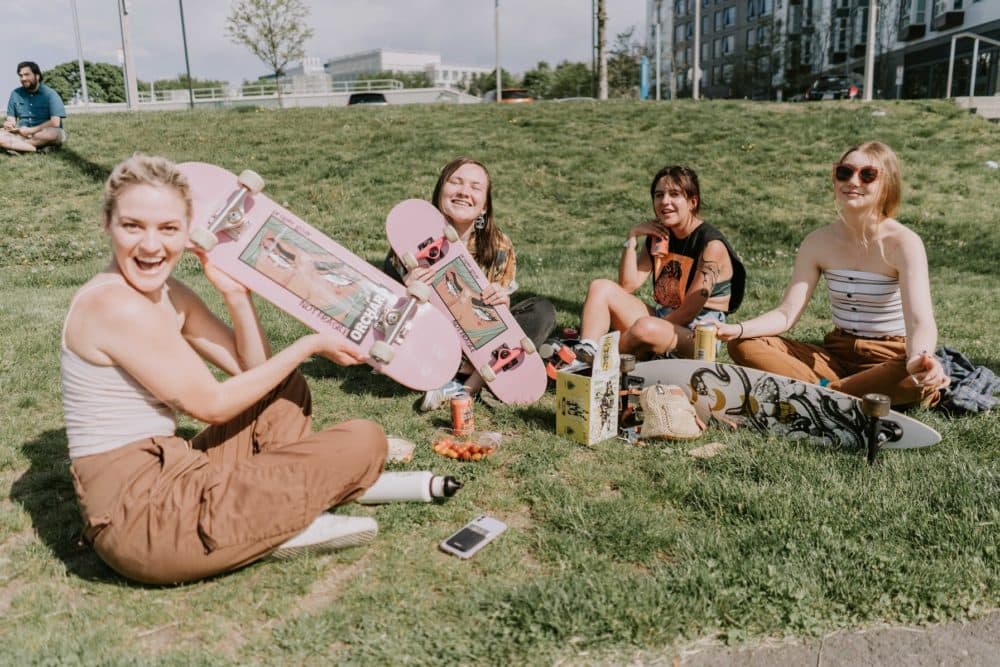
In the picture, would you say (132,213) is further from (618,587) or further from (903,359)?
(903,359)

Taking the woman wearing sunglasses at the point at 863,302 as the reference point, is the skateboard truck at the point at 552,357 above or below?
below

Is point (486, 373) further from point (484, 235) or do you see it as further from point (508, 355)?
point (484, 235)

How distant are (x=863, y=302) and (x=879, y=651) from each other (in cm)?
213

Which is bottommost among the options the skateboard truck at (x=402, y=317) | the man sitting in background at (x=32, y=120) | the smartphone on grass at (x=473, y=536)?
the smartphone on grass at (x=473, y=536)

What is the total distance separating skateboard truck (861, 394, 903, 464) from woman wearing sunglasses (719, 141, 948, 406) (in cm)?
27

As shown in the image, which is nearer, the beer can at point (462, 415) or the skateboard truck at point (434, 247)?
the beer can at point (462, 415)

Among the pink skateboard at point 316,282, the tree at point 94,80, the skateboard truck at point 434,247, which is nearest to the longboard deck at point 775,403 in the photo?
the pink skateboard at point 316,282

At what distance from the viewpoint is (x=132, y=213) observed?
7.26 feet

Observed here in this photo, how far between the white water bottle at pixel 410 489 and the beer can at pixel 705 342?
60.2 inches

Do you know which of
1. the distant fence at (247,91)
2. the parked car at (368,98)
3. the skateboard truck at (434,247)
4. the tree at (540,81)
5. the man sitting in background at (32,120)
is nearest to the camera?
the skateboard truck at (434,247)

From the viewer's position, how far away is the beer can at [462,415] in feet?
11.9

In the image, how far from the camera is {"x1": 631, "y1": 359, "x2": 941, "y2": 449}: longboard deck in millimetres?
3137

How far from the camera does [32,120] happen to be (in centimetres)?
1131

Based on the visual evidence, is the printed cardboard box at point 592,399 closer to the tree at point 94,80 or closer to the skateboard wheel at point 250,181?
the skateboard wheel at point 250,181
